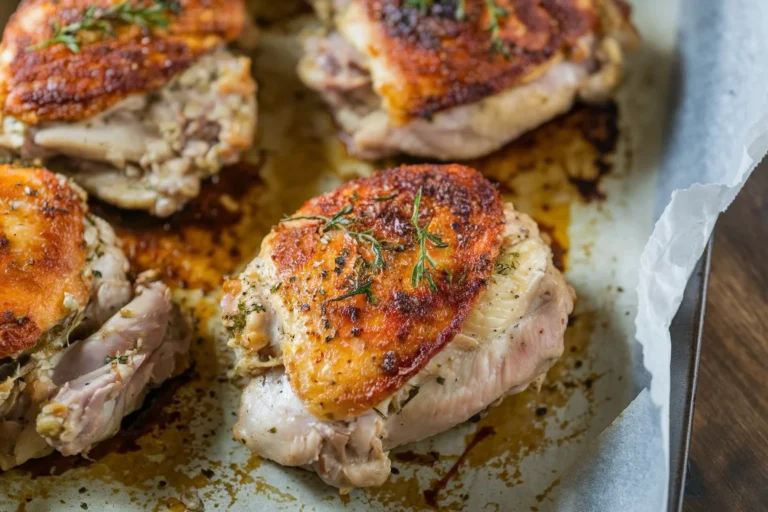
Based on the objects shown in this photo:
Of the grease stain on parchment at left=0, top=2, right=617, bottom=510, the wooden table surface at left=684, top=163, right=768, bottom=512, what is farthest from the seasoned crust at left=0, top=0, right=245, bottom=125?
the wooden table surface at left=684, top=163, right=768, bottom=512

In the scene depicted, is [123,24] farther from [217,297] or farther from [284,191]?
[217,297]

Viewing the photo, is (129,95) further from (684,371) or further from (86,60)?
(684,371)

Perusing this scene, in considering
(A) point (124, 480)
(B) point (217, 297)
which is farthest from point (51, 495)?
(B) point (217, 297)

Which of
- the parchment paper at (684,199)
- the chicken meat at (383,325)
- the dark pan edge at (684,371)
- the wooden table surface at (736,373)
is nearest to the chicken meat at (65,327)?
the chicken meat at (383,325)

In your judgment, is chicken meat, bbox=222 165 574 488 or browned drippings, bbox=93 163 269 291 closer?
chicken meat, bbox=222 165 574 488

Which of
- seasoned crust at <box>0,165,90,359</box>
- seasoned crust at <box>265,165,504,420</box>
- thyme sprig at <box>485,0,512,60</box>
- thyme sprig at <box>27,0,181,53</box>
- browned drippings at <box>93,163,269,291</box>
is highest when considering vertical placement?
thyme sprig at <box>485,0,512,60</box>

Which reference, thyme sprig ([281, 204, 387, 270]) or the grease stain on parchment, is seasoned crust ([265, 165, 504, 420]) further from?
the grease stain on parchment

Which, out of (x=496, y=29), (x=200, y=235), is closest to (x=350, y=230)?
(x=200, y=235)
